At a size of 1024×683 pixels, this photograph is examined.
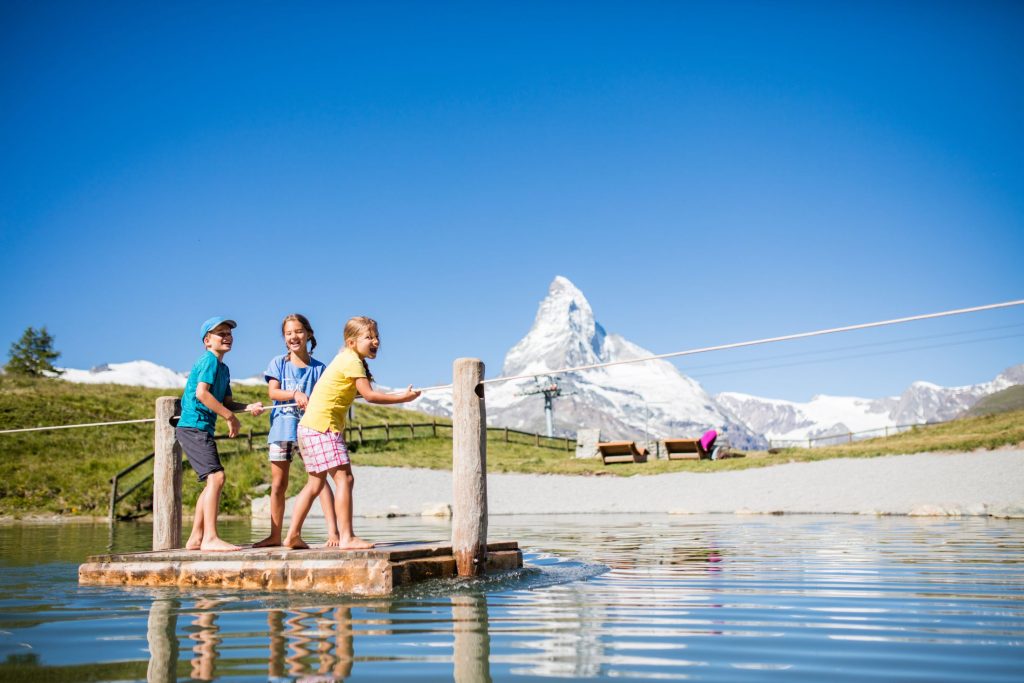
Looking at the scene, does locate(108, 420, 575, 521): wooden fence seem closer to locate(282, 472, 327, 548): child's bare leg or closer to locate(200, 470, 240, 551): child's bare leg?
Result: locate(200, 470, 240, 551): child's bare leg

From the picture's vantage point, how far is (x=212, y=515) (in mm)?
6996

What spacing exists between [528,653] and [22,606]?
12.0 feet

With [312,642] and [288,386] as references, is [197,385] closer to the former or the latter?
[288,386]

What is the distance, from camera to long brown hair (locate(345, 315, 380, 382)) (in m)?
6.43

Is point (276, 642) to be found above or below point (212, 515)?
below

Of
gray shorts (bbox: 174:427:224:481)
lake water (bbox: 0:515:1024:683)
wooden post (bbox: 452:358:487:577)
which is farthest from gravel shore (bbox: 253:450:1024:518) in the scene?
gray shorts (bbox: 174:427:224:481)

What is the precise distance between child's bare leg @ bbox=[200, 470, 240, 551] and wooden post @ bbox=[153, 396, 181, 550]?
1.25 m

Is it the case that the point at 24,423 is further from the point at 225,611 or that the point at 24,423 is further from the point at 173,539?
the point at 225,611

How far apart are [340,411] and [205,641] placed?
2598mm

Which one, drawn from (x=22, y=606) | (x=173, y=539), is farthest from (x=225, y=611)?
(x=173, y=539)

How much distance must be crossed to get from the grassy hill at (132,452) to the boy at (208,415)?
20.1 m

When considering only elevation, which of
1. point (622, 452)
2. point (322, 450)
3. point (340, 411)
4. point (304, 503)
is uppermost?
point (622, 452)

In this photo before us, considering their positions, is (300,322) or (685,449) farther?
(685,449)

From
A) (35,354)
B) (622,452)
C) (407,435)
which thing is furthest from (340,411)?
(35,354)
